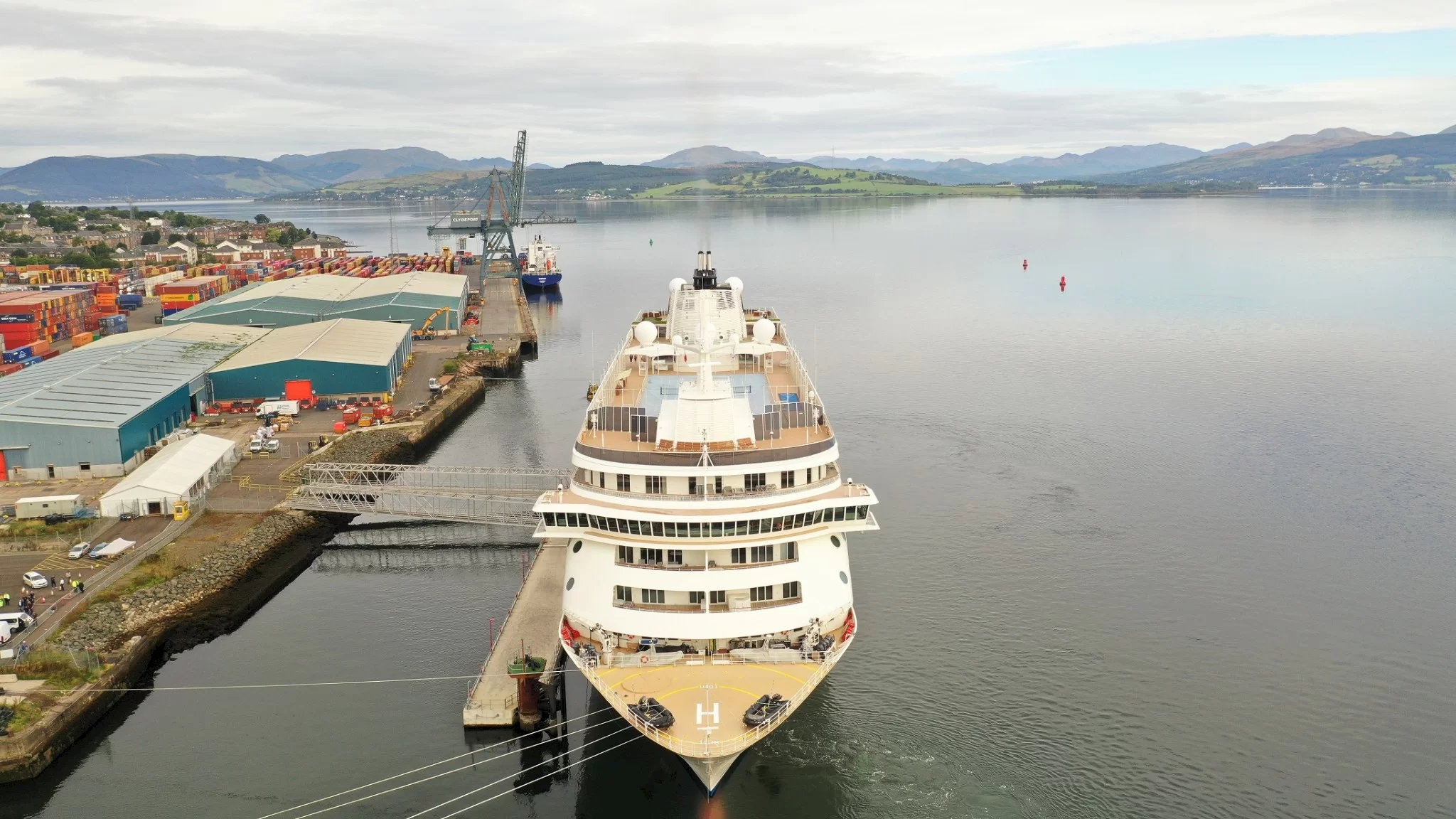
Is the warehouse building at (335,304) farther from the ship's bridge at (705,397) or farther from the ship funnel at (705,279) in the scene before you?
the ship's bridge at (705,397)

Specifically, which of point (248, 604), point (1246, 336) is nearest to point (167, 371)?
point (248, 604)

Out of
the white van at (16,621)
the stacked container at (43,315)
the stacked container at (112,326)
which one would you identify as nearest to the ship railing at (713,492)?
the white van at (16,621)

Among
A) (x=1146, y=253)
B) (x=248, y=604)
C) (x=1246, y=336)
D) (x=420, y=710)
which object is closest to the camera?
(x=420, y=710)

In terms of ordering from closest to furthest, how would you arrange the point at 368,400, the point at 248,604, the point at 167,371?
1. the point at 248,604
2. the point at 167,371
3. the point at 368,400

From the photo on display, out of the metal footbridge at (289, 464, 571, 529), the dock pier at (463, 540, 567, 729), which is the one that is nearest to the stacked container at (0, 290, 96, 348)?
the metal footbridge at (289, 464, 571, 529)

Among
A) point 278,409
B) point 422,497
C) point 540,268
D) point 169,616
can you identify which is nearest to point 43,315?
point 278,409

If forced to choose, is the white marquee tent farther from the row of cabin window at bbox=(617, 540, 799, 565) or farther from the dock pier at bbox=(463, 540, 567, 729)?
the row of cabin window at bbox=(617, 540, 799, 565)

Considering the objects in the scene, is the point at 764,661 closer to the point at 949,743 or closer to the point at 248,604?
the point at 949,743
